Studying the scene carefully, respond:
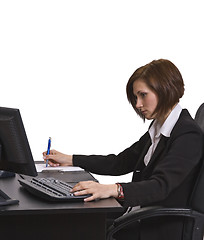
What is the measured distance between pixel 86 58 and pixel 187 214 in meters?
2.43

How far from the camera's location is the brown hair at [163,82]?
89.5 inches

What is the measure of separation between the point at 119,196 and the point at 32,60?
2.43 metres

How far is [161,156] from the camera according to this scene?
2305mm

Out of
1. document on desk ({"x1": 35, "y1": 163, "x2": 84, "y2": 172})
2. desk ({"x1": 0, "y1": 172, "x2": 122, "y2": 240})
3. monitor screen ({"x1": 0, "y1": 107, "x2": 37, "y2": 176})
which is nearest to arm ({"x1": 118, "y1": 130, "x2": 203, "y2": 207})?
desk ({"x1": 0, "y1": 172, "x2": 122, "y2": 240})

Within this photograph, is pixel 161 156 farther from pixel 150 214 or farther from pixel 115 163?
pixel 115 163

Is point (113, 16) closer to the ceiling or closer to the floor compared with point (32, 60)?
closer to the ceiling

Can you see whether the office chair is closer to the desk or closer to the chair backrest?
the chair backrest

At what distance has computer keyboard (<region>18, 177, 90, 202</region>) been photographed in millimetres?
1925

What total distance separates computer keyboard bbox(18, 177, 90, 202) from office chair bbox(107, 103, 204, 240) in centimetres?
28

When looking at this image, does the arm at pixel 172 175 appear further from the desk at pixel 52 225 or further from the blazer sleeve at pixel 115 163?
the blazer sleeve at pixel 115 163

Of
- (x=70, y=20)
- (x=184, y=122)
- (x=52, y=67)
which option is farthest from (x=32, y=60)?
(x=184, y=122)

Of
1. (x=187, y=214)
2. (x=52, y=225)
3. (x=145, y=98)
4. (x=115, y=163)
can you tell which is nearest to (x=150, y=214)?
(x=187, y=214)

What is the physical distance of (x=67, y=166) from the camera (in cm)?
285

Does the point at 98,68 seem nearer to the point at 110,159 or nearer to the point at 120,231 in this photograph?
the point at 110,159
